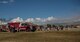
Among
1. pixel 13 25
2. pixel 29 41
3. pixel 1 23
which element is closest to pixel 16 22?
pixel 13 25

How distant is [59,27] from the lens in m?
27.4

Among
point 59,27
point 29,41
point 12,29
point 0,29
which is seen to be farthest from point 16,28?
point 29,41

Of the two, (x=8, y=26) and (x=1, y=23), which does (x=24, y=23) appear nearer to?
(x=8, y=26)

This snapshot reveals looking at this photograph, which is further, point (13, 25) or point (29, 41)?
point (13, 25)

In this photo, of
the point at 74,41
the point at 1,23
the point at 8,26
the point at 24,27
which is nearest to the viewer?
the point at 74,41

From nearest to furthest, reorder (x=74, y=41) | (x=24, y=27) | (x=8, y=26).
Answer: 1. (x=74, y=41)
2. (x=24, y=27)
3. (x=8, y=26)

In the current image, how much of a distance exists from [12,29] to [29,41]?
1165 cm

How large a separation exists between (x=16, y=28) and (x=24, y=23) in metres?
1.15

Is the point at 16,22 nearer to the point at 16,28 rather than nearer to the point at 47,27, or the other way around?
the point at 16,28

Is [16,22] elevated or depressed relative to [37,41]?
elevated

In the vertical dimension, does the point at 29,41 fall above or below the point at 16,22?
below

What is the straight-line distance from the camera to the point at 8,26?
23.4m

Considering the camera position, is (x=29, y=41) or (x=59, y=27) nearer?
(x=29, y=41)

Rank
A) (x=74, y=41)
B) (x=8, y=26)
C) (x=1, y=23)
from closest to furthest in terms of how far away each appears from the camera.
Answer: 1. (x=74, y=41)
2. (x=8, y=26)
3. (x=1, y=23)
